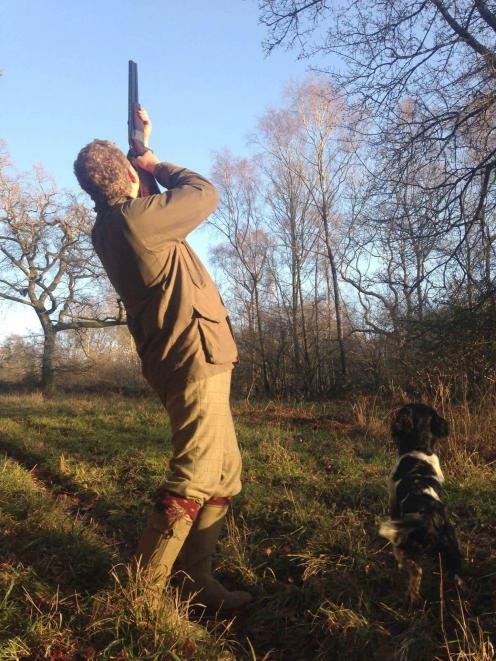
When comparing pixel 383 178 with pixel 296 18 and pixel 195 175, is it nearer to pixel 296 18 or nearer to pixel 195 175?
pixel 296 18

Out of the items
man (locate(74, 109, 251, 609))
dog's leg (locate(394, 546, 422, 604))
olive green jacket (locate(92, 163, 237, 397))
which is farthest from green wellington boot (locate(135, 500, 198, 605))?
dog's leg (locate(394, 546, 422, 604))

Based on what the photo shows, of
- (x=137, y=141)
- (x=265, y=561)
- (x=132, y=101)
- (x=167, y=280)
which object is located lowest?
(x=265, y=561)

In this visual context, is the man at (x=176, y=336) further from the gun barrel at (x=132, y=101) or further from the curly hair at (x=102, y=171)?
the gun barrel at (x=132, y=101)

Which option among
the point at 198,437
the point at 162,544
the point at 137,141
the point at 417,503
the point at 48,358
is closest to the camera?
the point at 162,544

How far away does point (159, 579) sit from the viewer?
230 cm

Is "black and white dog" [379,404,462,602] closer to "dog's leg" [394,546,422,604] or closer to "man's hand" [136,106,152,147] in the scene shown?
"dog's leg" [394,546,422,604]

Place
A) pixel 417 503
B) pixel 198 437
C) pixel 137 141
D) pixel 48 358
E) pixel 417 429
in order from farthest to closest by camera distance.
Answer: pixel 48 358, pixel 417 429, pixel 137 141, pixel 417 503, pixel 198 437

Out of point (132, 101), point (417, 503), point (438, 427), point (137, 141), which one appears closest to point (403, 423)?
point (438, 427)

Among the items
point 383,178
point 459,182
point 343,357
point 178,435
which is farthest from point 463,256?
point 343,357

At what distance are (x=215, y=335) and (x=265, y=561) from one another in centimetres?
159

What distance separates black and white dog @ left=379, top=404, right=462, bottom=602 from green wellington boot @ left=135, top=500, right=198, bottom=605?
3.42ft

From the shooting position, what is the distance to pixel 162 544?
2.31m

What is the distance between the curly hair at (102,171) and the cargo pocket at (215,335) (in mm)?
719

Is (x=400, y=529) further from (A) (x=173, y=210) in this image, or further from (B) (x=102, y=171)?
(B) (x=102, y=171)
